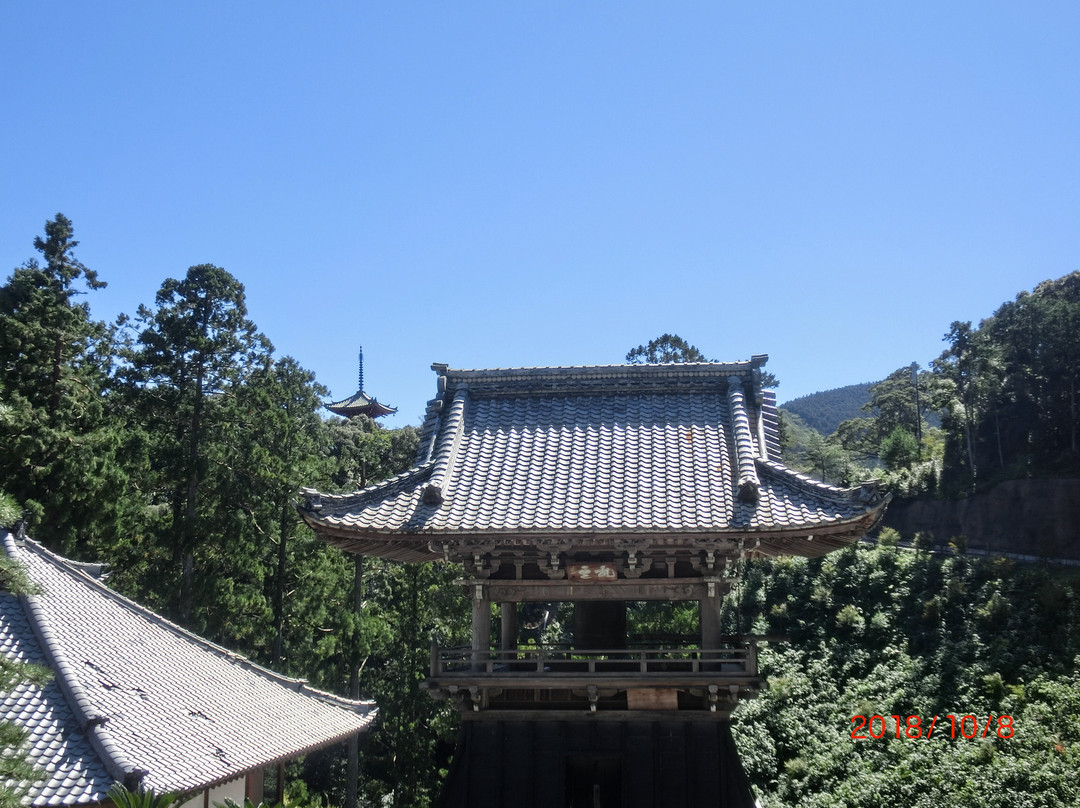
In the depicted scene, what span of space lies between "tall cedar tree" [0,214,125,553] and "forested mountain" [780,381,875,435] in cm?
10262

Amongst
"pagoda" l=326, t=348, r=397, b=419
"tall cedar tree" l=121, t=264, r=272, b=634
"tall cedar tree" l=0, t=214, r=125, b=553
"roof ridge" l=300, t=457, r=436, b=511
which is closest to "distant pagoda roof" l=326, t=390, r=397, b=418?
"pagoda" l=326, t=348, r=397, b=419

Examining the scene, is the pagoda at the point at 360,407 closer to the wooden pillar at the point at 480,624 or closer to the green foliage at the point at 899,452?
the green foliage at the point at 899,452

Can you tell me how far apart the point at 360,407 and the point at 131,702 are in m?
60.9

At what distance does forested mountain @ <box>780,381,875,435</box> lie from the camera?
114125mm

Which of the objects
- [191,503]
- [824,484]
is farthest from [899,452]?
[824,484]

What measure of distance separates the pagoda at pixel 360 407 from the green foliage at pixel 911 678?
4506 cm

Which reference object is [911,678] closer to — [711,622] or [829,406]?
[711,622]

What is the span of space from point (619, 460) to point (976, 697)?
56.5 feet

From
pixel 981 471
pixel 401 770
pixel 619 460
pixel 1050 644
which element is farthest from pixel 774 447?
pixel 981 471

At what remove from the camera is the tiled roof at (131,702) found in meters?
10.8

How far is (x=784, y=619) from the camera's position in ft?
105

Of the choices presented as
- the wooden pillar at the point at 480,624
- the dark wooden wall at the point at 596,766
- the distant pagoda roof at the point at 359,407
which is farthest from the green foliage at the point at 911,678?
the distant pagoda roof at the point at 359,407

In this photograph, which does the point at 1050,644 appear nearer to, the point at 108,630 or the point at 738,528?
the point at 738,528
